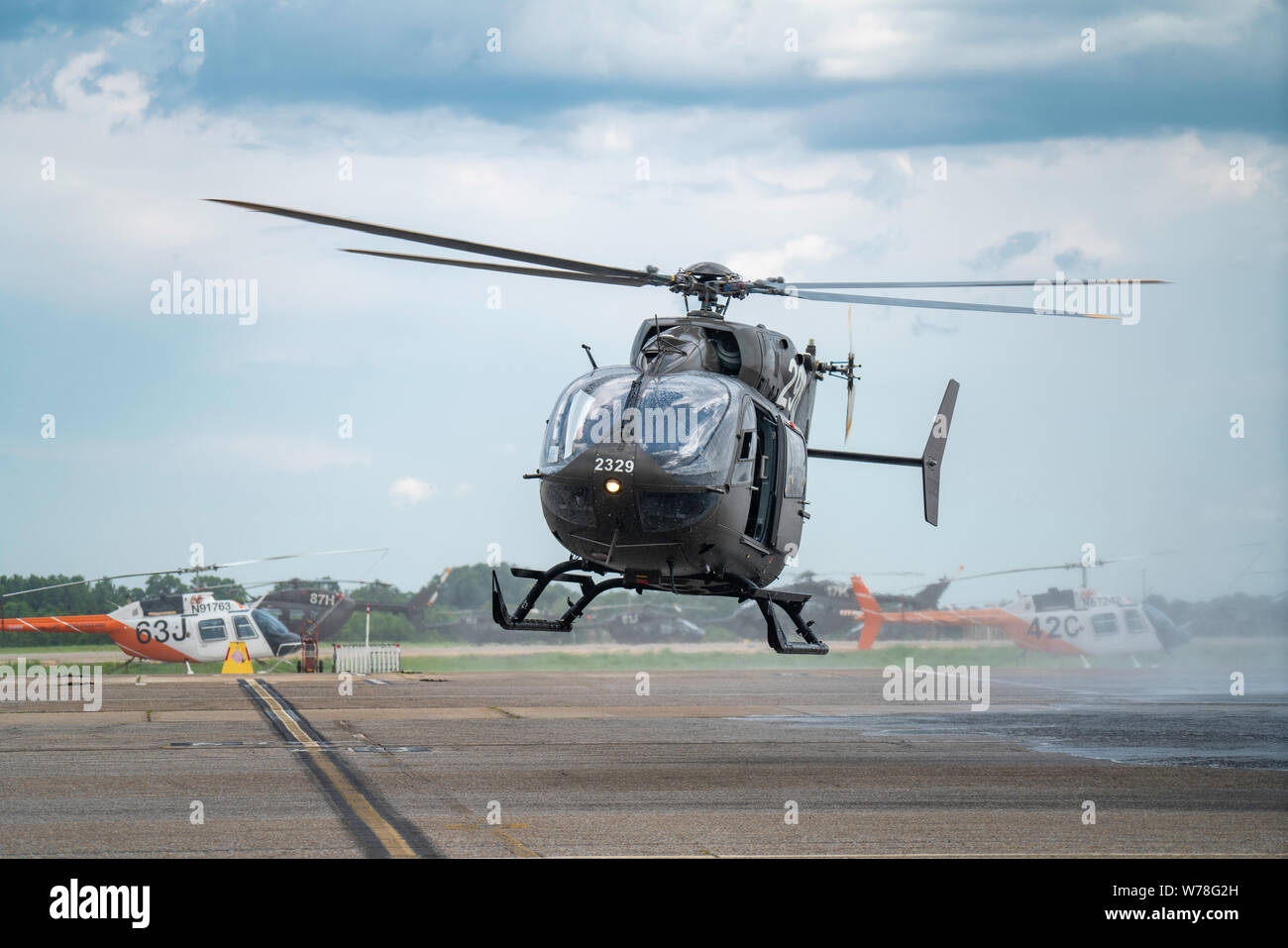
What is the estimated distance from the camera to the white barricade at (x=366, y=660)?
1896 inches

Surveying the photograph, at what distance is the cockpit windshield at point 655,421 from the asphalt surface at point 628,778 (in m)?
3.96

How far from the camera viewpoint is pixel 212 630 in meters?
44.2

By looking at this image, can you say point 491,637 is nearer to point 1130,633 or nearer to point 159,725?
point 1130,633

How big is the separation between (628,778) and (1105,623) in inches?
1691

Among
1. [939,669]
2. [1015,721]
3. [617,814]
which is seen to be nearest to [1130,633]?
[939,669]

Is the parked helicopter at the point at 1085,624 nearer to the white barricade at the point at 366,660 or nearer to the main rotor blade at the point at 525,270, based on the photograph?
the white barricade at the point at 366,660

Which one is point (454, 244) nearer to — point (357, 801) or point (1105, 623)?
point (357, 801)

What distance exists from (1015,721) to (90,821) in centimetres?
1923

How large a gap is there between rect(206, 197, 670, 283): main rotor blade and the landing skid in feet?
13.1

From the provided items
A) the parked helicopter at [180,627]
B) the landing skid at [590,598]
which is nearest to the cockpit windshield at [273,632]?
the parked helicopter at [180,627]

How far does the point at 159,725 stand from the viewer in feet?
76.1

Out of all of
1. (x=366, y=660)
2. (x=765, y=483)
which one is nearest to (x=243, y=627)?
(x=366, y=660)

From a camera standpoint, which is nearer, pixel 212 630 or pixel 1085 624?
pixel 212 630

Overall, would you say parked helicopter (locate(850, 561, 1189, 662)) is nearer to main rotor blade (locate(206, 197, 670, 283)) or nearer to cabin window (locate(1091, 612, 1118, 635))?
cabin window (locate(1091, 612, 1118, 635))
